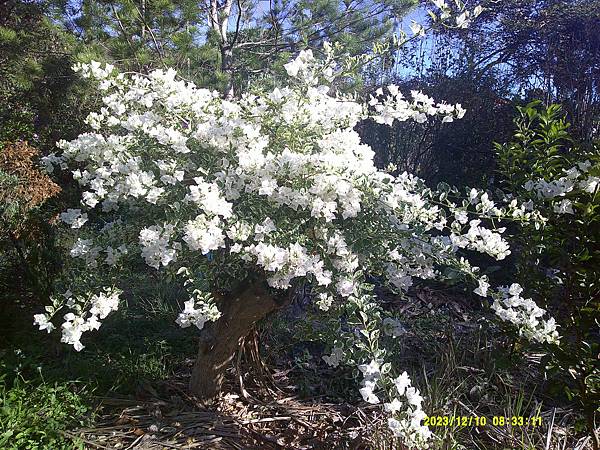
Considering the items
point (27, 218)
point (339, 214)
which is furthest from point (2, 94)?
point (339, 214)

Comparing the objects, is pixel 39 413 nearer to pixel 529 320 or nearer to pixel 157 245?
pixel 157 245

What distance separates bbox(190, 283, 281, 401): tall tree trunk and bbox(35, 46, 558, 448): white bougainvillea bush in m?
0.12

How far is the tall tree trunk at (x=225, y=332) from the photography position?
2.20m

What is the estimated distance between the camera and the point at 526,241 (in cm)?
262

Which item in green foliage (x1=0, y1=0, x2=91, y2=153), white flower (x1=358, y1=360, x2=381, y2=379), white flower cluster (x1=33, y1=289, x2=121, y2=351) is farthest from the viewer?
green foliage (x1=0, y1=0, x2=91, y2=153)

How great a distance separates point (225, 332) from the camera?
91.0 inches

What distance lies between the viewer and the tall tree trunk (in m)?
2.20

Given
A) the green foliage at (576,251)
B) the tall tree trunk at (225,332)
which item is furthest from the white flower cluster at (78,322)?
the green foliage at (576,251)

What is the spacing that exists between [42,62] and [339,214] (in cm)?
406

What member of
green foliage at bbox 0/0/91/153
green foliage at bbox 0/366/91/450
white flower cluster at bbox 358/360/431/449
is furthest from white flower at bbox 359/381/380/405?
green foliage at bbox 0/0/91/153

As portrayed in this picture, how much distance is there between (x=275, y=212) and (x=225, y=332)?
0.72 meters

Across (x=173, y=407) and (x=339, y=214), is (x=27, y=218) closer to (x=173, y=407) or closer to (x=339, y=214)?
(x=173, y=407)

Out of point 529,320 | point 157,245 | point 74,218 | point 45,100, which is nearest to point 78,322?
point 157,245

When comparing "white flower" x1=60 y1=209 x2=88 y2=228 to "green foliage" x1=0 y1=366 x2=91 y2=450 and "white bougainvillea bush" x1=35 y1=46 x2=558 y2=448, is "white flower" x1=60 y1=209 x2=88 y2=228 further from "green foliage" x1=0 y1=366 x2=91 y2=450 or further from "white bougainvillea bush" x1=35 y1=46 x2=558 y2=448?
"green foliage" x1=0 y1=366 x2=91 y2=450
